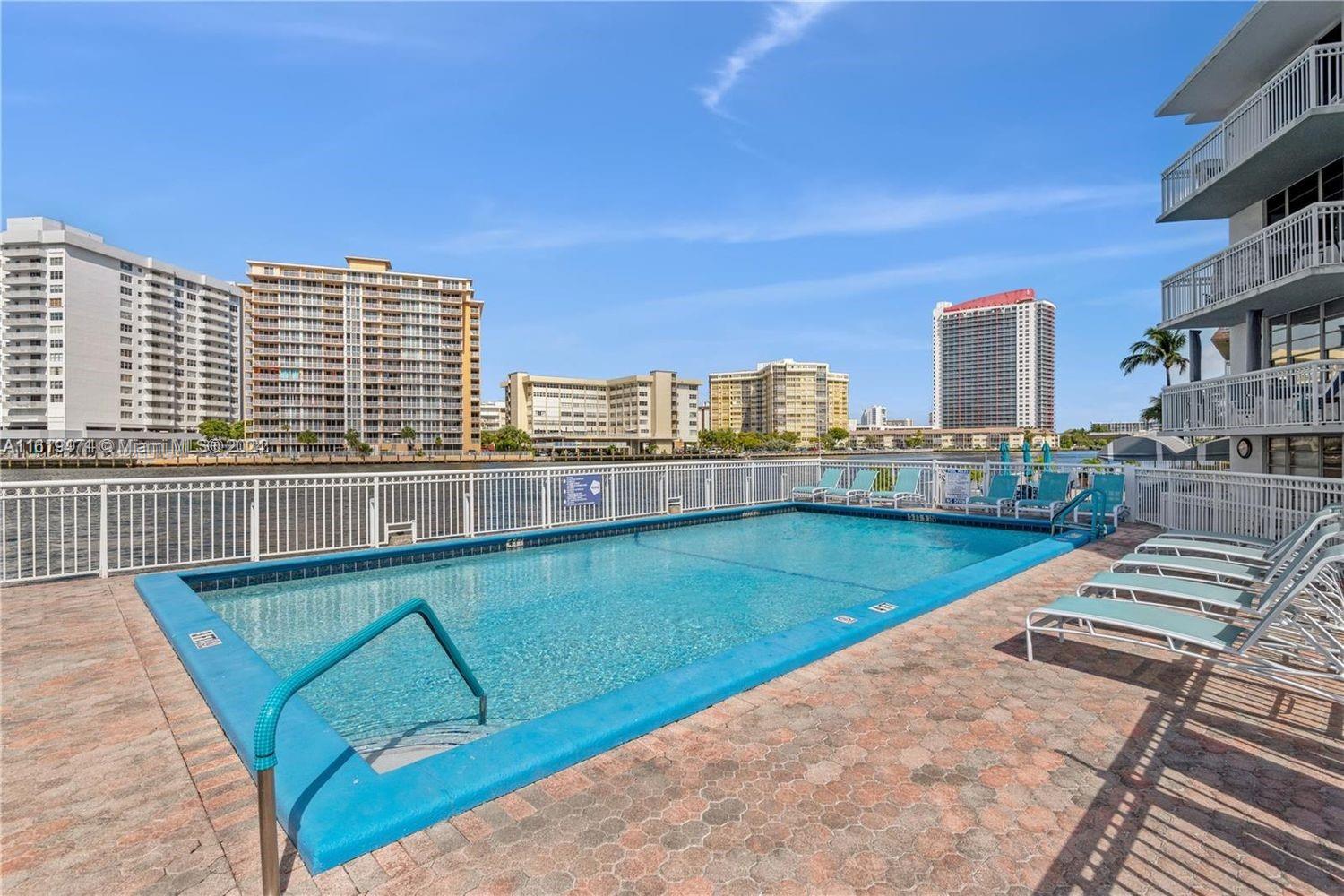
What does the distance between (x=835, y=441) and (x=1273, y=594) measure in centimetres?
14085

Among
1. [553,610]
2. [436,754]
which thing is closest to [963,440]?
[553,610]

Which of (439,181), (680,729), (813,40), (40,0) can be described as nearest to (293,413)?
(439,181)

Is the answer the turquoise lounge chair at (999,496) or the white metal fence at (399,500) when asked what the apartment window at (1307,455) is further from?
the turquoise lounge chair at (999,496)

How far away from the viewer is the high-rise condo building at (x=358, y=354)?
89.2 metres

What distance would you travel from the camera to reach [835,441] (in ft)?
461

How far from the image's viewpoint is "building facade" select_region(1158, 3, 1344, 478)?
358 inches

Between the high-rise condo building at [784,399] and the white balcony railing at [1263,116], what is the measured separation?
12893 cm

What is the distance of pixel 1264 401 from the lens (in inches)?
388

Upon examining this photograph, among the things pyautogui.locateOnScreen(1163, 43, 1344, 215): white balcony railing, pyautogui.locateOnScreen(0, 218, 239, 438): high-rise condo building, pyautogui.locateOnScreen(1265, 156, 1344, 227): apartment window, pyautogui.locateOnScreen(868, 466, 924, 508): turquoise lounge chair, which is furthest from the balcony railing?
pyautogui.locateOnScreen(0, 218, 239, 438): high-rise condo building

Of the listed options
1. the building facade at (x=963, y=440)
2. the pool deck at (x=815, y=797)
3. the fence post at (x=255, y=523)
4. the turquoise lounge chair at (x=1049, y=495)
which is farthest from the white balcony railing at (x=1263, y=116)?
the building facade at (x=963, y=440)

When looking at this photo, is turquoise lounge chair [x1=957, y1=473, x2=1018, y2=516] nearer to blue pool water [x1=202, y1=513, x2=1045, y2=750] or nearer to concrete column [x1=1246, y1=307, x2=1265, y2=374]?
blue pool water [x1=202, y1=513, x2=1045, y2=750]

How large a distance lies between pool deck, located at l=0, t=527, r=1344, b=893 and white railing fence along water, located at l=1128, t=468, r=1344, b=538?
5.51 m

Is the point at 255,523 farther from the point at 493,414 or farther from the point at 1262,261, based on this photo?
the point at 493,414

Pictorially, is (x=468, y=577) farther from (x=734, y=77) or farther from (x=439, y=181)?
(x=439, y=181)
